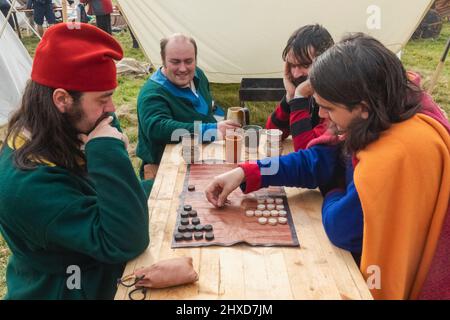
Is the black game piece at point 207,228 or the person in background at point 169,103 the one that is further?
the person in background at point 169,103

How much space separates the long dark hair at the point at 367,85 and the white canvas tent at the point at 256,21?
4.05m

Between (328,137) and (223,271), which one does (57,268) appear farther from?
(328,137)

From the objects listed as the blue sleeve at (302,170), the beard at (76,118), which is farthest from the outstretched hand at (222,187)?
the beard at (76,118)

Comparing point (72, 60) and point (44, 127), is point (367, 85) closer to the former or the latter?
point (72, 60)

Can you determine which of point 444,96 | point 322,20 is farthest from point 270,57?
Answer: point 444,96

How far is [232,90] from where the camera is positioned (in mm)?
7105

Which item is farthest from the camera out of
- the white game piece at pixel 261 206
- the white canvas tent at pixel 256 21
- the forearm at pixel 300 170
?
the white canvas tent at pixel 256 21

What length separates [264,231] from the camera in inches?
74.2

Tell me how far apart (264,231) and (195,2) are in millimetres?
4390

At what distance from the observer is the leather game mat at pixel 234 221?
1.81 m

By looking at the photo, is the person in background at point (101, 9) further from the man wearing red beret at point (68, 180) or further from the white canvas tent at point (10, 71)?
the man wearing red beret at point (68, 180)

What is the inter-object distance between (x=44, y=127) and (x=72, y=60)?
272mm

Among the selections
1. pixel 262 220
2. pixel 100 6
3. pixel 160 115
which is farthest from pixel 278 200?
pixel 100 6

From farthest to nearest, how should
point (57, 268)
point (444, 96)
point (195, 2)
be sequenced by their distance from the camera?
1. point (444, 96)
2. point (195, 2)
3. point (57, 268)
